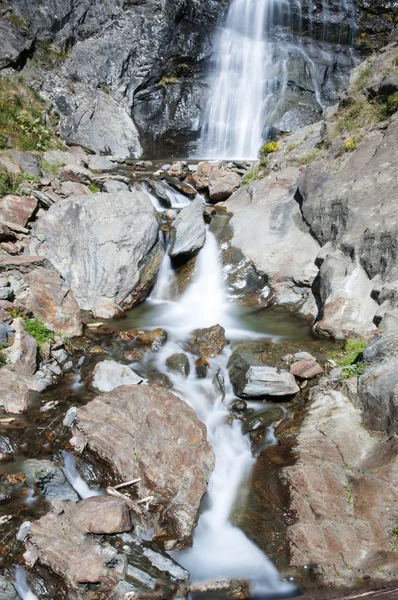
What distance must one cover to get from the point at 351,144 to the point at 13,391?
10889mm

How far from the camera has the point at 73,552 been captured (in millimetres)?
5285

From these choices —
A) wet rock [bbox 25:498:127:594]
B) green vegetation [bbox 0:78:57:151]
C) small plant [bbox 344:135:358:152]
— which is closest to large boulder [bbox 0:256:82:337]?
wet rock [bbox 25:498:127:594]

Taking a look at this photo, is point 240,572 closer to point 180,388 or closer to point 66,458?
point 66,458

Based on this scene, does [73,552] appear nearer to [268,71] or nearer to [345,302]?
[345,302]

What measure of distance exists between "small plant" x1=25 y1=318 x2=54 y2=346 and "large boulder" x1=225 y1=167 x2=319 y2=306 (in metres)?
5.68

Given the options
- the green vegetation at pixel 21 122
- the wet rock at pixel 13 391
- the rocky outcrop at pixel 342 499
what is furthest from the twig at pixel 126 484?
the green vegetation at pixel 21 122

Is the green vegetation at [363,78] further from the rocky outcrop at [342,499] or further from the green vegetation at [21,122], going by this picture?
the green vegetation at [21,122]

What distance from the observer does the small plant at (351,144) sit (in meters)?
13.3

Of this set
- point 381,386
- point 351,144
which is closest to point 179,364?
point 381,386

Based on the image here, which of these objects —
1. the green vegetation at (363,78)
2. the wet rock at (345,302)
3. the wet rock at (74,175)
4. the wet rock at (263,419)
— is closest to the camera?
the wet rock at (263,419)

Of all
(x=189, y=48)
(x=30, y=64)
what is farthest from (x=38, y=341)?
(x=189, y=48)

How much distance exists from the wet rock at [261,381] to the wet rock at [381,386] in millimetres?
1239

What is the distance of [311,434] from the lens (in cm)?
732

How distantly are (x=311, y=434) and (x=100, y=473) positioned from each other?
10.5 ft
